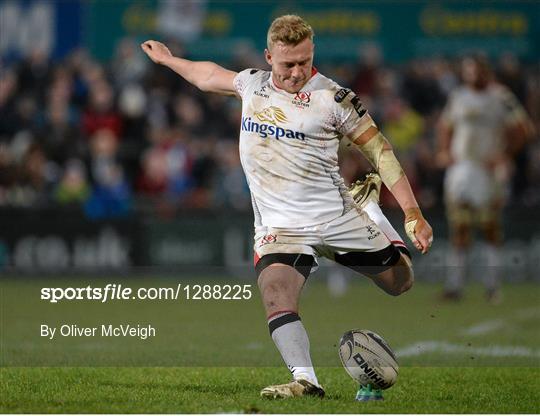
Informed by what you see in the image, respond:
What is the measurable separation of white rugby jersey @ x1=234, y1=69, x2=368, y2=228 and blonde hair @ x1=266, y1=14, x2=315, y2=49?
0.35 m

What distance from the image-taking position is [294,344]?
741 cm

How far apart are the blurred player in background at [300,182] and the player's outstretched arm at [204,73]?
0.07ft

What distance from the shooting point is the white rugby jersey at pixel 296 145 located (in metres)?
7.71

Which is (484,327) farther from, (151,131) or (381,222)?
(151,131)

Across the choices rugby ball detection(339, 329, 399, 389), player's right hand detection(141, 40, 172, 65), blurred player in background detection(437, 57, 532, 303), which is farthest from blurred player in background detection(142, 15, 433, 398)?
blurred player in background detection(437, 57, 532, 303)

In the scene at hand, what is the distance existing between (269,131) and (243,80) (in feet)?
1.40

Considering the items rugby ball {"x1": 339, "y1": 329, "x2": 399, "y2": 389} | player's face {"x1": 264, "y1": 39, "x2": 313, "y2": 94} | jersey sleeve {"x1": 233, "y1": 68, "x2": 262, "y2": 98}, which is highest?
player's face {"x1": 264, "y1": 39, "x2": 313, "y2": 94}

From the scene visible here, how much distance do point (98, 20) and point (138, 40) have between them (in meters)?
0.79

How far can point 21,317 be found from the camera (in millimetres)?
13094

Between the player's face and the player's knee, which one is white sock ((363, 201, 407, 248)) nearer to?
the player's knee

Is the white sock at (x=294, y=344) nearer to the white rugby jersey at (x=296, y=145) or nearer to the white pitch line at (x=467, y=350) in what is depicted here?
the white rugby jersey at (x=296, y=145)

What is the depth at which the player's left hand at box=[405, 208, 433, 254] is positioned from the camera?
7.34m

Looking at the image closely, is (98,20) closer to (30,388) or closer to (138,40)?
(138,40)

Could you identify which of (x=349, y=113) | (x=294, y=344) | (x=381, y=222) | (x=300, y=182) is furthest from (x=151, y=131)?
(x=294, y=344)
